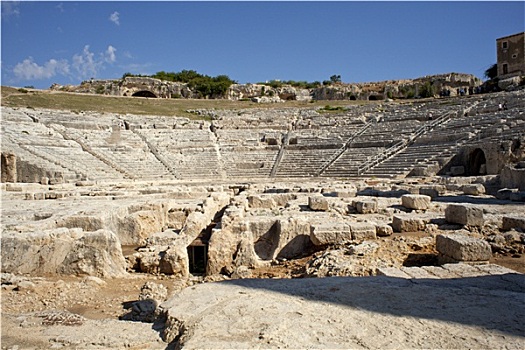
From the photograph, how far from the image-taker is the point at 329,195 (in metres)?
11.1

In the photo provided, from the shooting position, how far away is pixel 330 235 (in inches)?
241

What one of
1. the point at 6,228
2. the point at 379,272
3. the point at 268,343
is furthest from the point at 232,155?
the point at 268,343

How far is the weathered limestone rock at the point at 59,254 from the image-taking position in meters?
5.03

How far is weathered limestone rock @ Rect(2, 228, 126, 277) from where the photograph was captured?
5.03m

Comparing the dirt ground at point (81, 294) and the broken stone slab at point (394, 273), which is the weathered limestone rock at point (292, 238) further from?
the broken stone slab at point (394, 273)

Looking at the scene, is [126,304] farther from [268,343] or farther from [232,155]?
[232,155]

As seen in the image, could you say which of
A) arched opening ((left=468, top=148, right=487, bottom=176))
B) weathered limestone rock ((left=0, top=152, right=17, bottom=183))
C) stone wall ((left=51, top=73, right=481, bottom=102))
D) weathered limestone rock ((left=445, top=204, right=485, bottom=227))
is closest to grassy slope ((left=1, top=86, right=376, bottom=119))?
stone wall ((left=51, top=73, right=481, bottom=102))

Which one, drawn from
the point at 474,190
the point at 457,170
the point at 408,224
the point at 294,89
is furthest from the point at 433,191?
the point at 294,89

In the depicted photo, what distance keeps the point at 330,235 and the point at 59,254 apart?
13.4ft

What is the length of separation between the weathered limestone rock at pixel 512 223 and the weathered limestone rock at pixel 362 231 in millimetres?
2364

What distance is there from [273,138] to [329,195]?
53.6 ft

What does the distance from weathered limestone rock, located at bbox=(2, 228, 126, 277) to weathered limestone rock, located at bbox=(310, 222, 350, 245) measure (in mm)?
3085

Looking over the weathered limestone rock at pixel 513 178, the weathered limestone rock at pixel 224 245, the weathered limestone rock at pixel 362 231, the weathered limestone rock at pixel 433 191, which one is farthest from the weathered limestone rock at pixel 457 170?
the weathered limestone rock at pixel 224 245

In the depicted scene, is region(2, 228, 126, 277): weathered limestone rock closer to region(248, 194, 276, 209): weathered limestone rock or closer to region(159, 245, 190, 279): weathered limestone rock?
region(159, 245, 190, 279): weathered limestone rock
